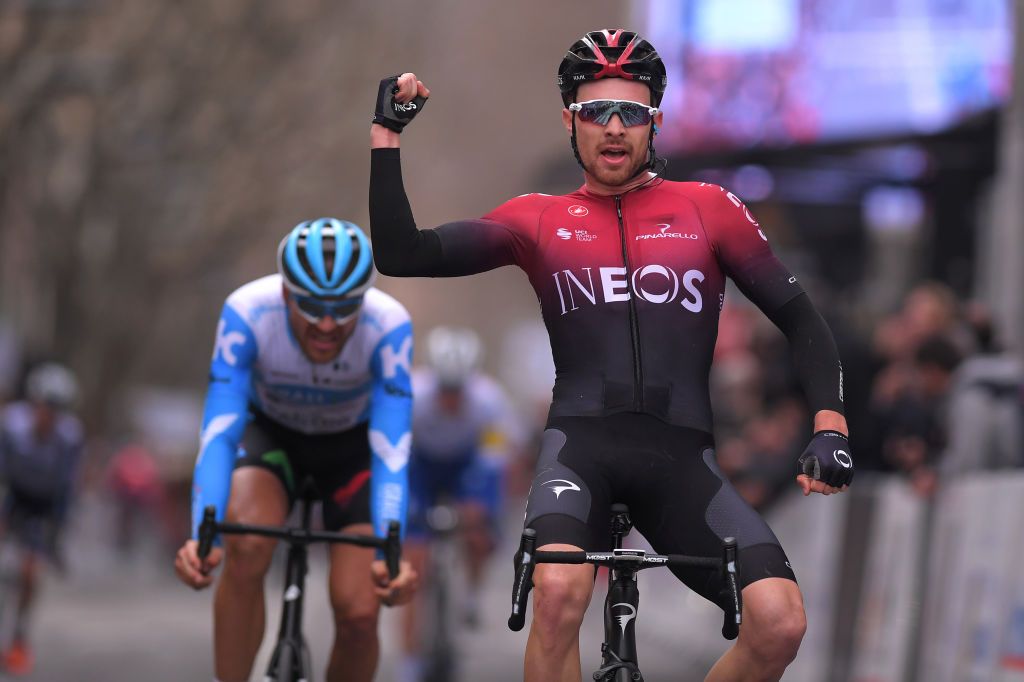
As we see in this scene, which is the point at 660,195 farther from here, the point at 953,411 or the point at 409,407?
the point at 953,411

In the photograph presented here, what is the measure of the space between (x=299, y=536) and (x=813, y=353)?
219cm

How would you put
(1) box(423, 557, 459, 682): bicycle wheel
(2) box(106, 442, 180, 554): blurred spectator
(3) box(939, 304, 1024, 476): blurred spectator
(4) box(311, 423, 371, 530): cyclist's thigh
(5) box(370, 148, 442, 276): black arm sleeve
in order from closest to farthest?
(5) box(370, 148, 442, 276): black arm sleeve → (4) box(311, 423, 371, 530): cyclist's thigh → (3) box(939, 304, 1024, 476): blurred spectator → (1) box(423, 557, 459, 682): bicycle wheel → (2) box(106, 442, 180, 554): blurred spectator

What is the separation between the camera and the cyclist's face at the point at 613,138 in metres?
6.24

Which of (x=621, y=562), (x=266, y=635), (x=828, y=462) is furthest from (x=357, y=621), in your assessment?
(x=266, y=635)

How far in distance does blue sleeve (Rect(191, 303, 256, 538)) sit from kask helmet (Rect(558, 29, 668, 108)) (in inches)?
80.9

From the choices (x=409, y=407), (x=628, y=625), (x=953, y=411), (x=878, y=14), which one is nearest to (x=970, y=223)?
(x=878, y=14)

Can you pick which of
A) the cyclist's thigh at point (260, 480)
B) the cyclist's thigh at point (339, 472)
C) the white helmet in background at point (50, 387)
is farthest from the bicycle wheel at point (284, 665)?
the white helmet in background at point (50, 387)

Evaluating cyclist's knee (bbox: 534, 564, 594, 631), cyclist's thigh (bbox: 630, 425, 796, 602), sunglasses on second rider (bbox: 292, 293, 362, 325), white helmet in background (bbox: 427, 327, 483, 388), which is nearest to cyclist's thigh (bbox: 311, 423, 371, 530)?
sunglasses on second rider (bbox: 292, 293, 362, 325)

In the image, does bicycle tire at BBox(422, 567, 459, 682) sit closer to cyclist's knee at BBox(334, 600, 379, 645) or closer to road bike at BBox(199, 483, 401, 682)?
cyclist's knee at BBox(334, 600, 379, 645)

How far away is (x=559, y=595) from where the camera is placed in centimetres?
568

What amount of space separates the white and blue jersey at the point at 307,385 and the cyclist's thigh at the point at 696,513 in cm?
174

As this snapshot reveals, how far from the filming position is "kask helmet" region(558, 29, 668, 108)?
6258 millimetres

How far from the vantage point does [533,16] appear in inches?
4112

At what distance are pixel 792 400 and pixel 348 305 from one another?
7.46 m
